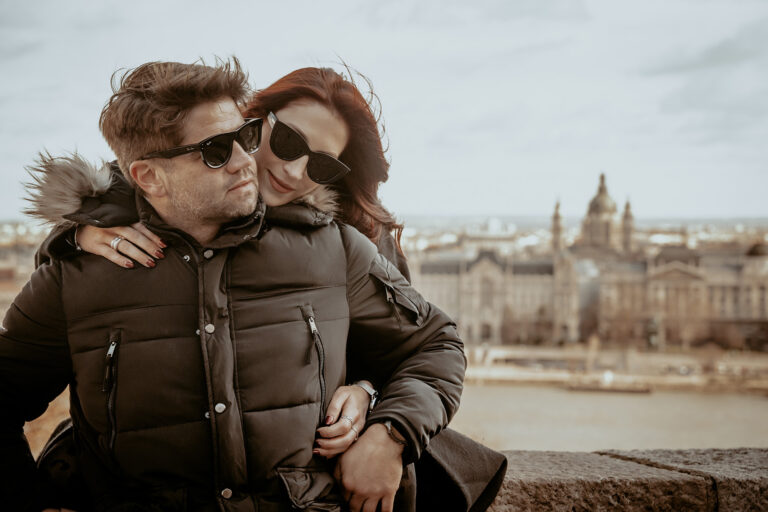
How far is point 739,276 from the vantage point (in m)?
29.5

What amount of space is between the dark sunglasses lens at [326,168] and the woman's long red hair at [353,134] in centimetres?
8

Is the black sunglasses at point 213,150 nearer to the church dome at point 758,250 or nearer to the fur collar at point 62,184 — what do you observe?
the fur collar at point 62,184

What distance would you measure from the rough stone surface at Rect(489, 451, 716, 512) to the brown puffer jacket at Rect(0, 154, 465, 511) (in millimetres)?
343

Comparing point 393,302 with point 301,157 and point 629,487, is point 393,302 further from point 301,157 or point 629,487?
point 629,487

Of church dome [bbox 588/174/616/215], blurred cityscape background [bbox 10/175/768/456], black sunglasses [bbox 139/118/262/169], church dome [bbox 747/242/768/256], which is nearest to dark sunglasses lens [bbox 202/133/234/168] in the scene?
black sunglasses [bbox 139/118/262/169]

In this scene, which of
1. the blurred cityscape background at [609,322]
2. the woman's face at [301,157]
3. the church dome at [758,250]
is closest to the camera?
the woman's face at [301,157]

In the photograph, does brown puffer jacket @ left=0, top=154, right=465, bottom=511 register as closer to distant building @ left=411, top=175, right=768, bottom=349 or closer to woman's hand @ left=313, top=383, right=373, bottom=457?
woman's hand @ left=313, top=383, right=373, bottom=457

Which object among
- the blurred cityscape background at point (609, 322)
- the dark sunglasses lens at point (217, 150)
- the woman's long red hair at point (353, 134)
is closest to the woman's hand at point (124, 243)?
the dark sunglasses lens at point (217, 150)

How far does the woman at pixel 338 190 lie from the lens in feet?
2.60

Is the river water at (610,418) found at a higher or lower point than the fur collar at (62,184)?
lower

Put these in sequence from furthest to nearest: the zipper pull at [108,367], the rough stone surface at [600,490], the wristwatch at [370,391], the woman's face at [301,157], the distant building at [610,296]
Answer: the distant building at [610,296], the rough stone surface at [600,490], the woman's face at [301,157], the wristwatch at [370,391], the zipper pull at [108,367]

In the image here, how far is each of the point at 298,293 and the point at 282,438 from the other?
0.16m

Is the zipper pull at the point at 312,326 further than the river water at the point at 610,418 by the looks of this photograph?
No

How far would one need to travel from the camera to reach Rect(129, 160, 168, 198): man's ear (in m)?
0.79
